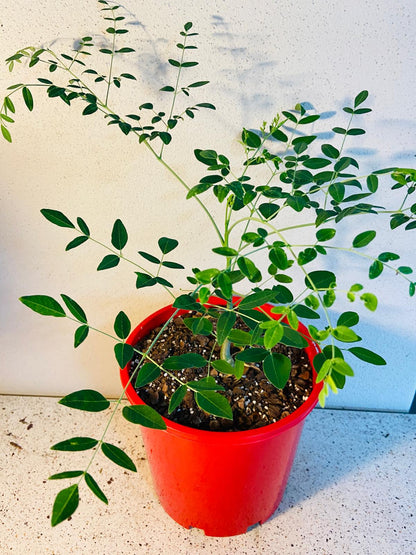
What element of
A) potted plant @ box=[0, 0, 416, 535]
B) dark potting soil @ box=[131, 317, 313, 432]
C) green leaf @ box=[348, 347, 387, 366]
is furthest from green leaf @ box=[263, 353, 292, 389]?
dark potting soil @ box=[131, 317, 313, 432]

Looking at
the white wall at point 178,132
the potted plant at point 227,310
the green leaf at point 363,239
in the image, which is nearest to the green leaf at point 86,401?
the potted plant at point 227,310

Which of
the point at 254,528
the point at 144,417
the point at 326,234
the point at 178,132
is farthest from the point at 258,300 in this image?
the point at 254,528

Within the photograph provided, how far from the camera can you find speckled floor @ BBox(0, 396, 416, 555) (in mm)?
1231

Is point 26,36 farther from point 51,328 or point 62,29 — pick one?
point 51,328

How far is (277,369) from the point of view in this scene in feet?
2.59

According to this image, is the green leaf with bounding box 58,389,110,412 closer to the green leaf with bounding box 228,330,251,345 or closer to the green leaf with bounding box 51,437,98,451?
the green leaf with bounding box 51,437,98,451

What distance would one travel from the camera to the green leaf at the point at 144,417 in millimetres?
719

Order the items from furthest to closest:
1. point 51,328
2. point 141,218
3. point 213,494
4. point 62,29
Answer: point 51,328, point 141,218, point 213,494, point 62,29

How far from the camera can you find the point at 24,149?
116 cm

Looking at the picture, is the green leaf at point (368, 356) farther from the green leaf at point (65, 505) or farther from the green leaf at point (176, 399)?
the green leaf at point (65, 505)

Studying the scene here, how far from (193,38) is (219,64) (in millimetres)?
74

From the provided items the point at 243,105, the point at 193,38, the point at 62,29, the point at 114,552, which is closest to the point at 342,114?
the point at 243,105

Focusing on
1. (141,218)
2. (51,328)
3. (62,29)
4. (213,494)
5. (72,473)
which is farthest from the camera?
(51,328)

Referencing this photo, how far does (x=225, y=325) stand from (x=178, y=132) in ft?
1.70
